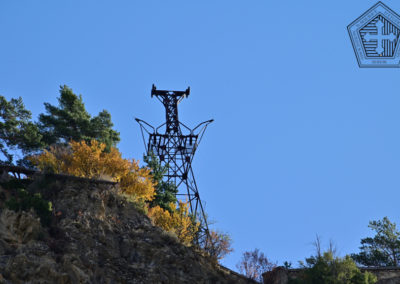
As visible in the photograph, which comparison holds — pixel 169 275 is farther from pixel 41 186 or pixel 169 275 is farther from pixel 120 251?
pixel 41 186

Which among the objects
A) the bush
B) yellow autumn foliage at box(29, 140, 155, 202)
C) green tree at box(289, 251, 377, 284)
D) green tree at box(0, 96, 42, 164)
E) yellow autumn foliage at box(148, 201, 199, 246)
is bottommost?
green tree at box(289, 251, 377, 284)

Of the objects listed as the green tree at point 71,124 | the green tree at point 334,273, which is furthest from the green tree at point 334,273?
the green tree at point 71,124

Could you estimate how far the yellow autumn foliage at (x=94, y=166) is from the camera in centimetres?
2677

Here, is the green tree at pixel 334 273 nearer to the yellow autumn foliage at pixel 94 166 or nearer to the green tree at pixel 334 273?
the green tree at pixel 334 273

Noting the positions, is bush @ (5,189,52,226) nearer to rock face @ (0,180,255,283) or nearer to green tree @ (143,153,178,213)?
rock face @ (0,180,255,283)

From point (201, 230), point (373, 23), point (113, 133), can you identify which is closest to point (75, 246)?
point (201, 230)

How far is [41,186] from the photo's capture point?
973 inches

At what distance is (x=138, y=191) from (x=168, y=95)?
14166 mm

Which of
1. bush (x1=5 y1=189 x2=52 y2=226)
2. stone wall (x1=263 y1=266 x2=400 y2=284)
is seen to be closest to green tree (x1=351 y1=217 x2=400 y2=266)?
stone wall (x1=263 y1=266 x2=400 y2=284)

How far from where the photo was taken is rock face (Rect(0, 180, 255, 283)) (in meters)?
19.4

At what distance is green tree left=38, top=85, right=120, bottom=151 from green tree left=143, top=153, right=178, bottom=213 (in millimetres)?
4252

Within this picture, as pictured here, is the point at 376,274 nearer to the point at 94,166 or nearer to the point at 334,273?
the point at 334,273

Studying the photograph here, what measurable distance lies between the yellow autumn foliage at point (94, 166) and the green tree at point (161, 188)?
478 cm

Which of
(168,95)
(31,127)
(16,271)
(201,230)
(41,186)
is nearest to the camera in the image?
(16,271)
